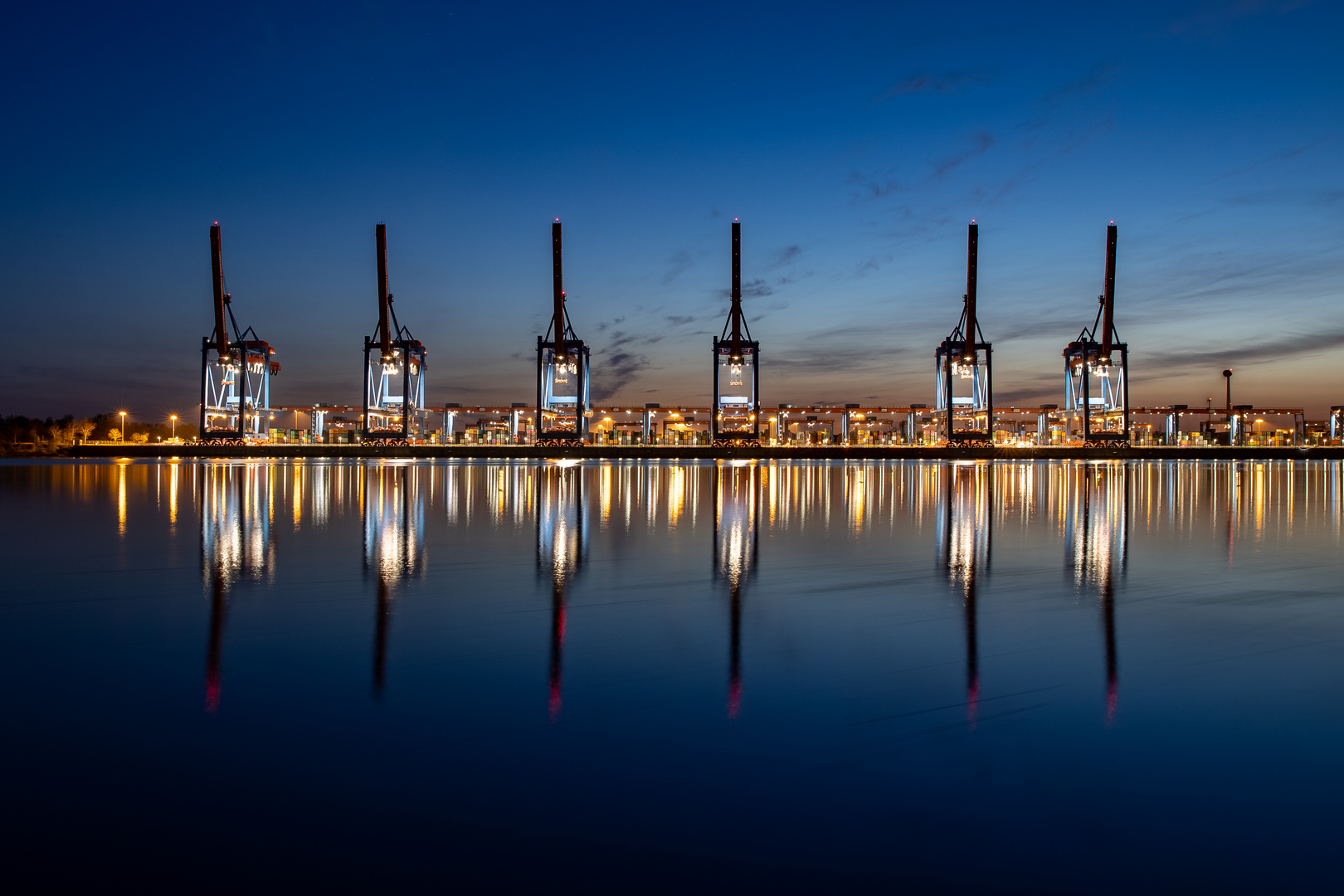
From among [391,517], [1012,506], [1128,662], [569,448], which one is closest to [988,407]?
[569,448]

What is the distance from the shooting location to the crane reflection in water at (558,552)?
124 inches

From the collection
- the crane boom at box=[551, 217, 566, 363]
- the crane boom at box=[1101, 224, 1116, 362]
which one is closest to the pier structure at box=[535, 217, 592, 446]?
the crane boom at box=[551, 217, 566, 363]

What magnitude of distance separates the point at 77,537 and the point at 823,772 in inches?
319

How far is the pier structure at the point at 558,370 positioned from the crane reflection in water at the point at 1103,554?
48485 mm

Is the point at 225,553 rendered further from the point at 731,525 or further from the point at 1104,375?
the point at 1104,375

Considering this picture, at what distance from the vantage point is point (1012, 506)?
40.7ft

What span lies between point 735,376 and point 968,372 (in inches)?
815

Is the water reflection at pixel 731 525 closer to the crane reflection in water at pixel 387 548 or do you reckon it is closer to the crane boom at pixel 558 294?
the crane reflection in water at pixel 387 548

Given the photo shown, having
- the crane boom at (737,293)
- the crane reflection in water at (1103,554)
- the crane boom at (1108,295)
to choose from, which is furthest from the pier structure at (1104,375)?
the crane reflection in water at (1103,554)

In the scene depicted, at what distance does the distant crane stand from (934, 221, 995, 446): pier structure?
51.8 ft

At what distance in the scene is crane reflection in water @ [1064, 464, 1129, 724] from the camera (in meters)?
3.44

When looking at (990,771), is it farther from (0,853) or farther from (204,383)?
(204,383)

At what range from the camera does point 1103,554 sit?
21.9ft

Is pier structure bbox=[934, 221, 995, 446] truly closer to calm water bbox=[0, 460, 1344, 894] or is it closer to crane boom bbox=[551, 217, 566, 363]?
crane boom bbox=[551, 217, 566, 363]
